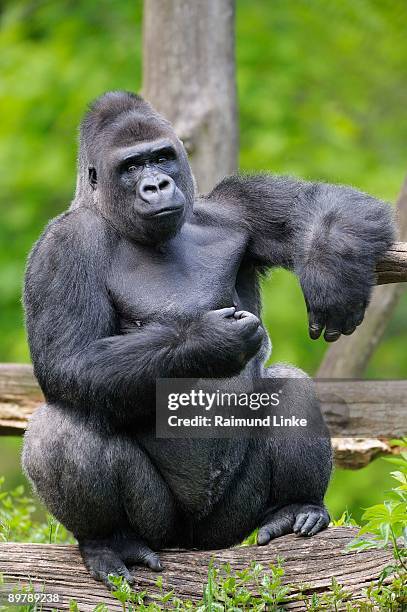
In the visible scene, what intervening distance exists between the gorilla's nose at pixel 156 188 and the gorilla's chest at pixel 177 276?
1.00 feet

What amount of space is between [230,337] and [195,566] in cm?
98

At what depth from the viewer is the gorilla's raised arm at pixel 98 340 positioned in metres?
3.88

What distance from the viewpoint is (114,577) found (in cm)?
393

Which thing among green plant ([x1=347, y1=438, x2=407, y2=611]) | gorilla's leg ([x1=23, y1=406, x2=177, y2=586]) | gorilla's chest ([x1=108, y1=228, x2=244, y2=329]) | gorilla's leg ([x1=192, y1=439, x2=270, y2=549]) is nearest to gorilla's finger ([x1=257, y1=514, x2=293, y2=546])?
gorilla's leg ([x1=192, y1=439, x2=270, y2=549])

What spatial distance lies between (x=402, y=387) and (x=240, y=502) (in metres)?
1.51

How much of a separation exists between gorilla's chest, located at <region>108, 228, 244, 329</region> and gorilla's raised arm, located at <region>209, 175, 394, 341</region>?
17 centimetres

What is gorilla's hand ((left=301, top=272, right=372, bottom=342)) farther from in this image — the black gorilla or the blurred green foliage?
the blurred green foliage

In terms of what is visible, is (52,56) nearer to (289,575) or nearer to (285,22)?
(285,22)

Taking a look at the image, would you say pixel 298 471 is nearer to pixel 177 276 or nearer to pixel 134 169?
pixel 177 276

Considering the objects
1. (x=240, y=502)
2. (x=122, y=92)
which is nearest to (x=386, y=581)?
(x=240, y=502)

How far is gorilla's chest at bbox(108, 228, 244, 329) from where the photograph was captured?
4.21 m

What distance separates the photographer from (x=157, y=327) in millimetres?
4043

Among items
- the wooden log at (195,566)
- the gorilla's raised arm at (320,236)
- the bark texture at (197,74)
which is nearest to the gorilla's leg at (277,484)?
the wooden log at (195,566)

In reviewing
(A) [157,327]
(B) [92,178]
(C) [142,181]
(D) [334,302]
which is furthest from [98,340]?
(D) [334,302]
